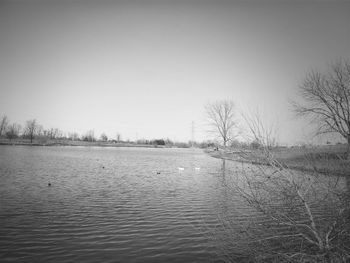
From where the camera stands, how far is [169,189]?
580 inches

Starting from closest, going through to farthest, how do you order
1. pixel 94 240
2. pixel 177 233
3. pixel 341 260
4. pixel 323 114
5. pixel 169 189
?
pixel 341 260, pixel 94 240, pixel 177 233, pixel 169 189, pixel 323 114

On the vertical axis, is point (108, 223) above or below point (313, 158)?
below

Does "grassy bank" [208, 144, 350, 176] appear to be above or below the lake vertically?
above

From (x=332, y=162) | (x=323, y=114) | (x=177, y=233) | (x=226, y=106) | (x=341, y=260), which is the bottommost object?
(x=177, y=233)

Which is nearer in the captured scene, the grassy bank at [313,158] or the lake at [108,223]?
the grassy bank at [313,158]

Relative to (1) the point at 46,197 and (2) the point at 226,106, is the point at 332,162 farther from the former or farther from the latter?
(2) the point at 226,106

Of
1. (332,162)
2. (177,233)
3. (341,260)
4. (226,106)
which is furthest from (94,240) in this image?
(226,106)

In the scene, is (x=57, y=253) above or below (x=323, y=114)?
below

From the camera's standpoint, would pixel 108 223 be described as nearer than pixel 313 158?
No

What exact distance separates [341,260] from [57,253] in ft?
21.9

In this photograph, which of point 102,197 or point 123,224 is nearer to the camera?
point 123,224

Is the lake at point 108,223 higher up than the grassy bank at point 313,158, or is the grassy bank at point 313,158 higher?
the grassy bank at point 313,158

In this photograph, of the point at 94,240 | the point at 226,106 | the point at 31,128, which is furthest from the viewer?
the point at 31,128

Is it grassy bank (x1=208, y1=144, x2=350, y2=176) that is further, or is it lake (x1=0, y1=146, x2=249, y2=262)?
lake (x1=0, y1=146, x2=249, y2=262)
